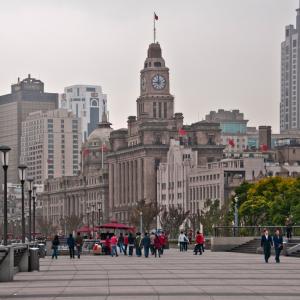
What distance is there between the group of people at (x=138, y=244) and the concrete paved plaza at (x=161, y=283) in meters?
20.1

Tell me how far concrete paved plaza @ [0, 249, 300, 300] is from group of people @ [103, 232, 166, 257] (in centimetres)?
→ 2013

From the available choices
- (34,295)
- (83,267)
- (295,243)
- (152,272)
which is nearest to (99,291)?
(34,295)

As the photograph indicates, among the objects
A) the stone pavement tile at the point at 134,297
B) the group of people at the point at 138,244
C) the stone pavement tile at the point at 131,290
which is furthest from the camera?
the group of people at the point at 138,244

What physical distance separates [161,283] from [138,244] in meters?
40.3

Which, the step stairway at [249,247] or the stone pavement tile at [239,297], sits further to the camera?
the step stairway at [249,247]

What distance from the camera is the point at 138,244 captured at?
8431cm

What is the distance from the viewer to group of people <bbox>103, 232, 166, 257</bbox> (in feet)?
266

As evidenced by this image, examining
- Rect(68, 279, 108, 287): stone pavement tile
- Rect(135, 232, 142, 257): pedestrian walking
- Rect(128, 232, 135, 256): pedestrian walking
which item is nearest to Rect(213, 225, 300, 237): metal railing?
Rect(135, 232, 142, 257): pedestrian walking

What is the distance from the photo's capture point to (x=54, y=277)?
1989 inches

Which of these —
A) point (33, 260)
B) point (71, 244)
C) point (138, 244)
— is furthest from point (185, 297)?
point (138, 244)

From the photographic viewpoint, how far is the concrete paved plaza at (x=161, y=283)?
125 feet

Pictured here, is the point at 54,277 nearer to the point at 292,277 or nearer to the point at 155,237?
the point at 292,277

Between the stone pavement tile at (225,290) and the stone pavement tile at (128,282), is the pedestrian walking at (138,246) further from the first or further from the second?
the stone pavement tile at (225,290)

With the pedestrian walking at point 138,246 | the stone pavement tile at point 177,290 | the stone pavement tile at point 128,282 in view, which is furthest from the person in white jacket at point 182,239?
the stone pavement tile at point 177,290
